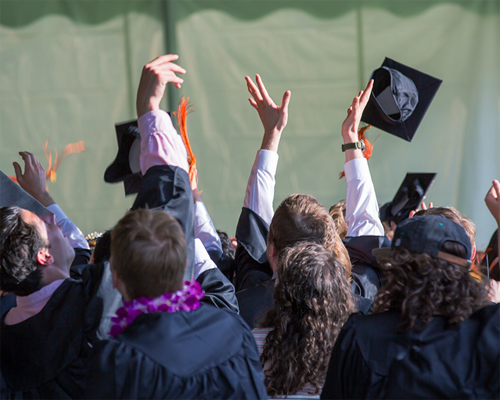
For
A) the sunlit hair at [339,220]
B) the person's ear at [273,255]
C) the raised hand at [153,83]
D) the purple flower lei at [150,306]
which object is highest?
the raised hand at [153,83]

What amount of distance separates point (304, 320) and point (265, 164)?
974mm

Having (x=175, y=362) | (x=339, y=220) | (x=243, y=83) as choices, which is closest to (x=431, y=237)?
(x=175, y=362)

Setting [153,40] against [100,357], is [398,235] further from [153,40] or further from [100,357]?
[153,40]

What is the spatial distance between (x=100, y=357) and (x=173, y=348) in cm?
15

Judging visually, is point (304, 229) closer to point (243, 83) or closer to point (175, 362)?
point (175, 362)

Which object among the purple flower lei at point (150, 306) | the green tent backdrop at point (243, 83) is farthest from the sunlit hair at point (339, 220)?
the green tent backdrop at point (243, 83)

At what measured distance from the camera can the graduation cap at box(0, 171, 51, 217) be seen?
179cm

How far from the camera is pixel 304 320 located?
144cm

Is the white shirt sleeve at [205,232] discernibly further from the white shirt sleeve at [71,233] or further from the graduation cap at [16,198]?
the graduation cap at [16,198]

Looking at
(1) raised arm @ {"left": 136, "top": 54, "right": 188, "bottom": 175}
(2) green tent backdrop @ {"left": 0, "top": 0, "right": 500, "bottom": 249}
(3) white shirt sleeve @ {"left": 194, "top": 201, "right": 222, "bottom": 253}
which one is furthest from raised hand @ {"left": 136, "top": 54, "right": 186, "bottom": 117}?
(2) green tent backdrop @ {"left": 0, "top": 0, "right": 500, "bottom": 249}

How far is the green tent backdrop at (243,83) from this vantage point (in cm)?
525

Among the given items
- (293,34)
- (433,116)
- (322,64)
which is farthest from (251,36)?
(433,116)

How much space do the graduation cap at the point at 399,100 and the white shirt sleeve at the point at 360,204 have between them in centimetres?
62

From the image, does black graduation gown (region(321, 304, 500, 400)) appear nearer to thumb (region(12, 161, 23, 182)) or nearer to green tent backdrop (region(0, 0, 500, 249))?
thumb (region(12, 161, 23, 182))
